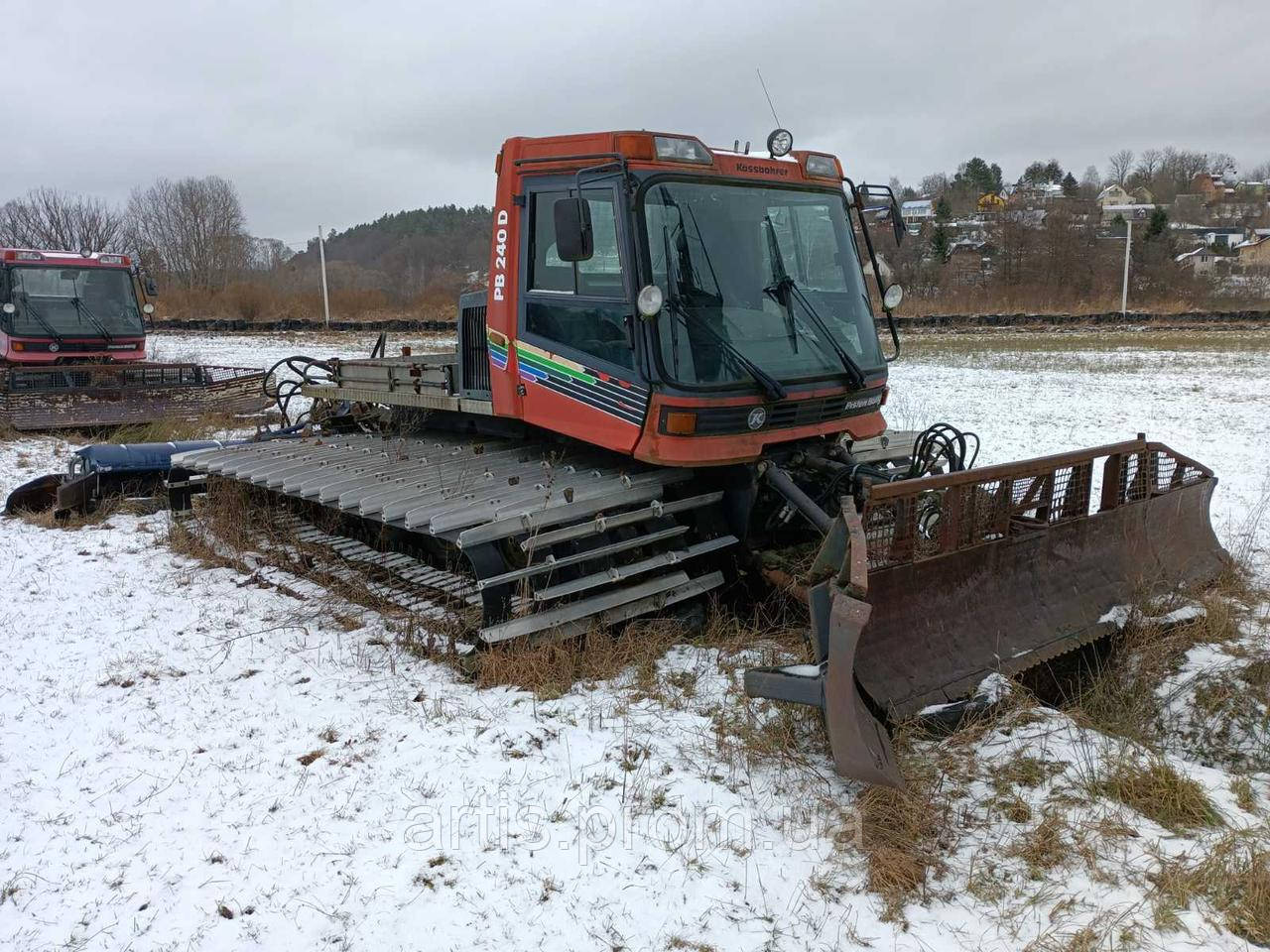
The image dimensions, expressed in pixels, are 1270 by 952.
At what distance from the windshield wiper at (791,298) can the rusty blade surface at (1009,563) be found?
1.02 meters

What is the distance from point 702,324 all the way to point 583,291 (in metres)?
0.75

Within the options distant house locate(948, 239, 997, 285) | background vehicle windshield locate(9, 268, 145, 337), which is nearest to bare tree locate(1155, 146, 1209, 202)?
distant house locate(948, 239, 997, 285)

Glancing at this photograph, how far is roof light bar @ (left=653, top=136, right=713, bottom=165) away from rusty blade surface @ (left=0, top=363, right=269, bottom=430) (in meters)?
9.83

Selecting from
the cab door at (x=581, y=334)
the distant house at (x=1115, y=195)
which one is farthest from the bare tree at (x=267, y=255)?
the distant house at (x=1115, y=195)

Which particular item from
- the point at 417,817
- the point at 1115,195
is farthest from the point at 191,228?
the point at 1115,195

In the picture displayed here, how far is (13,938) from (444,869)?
1.35 meters

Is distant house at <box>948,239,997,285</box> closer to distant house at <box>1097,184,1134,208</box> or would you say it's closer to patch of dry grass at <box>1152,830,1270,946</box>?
patch of dry grass at <box>1152,830,1270,946</box>

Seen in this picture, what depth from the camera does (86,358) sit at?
584 inches

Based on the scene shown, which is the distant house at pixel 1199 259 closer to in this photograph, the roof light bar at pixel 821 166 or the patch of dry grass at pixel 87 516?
the roof light bar at pixel 821 166

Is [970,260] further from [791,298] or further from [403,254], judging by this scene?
[791,298]

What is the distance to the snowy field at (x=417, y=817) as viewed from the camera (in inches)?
116

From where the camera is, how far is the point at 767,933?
291 centimetres

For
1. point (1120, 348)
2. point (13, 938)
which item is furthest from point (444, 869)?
point (1120, 348)

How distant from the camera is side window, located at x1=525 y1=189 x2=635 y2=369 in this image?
16.5 ft
